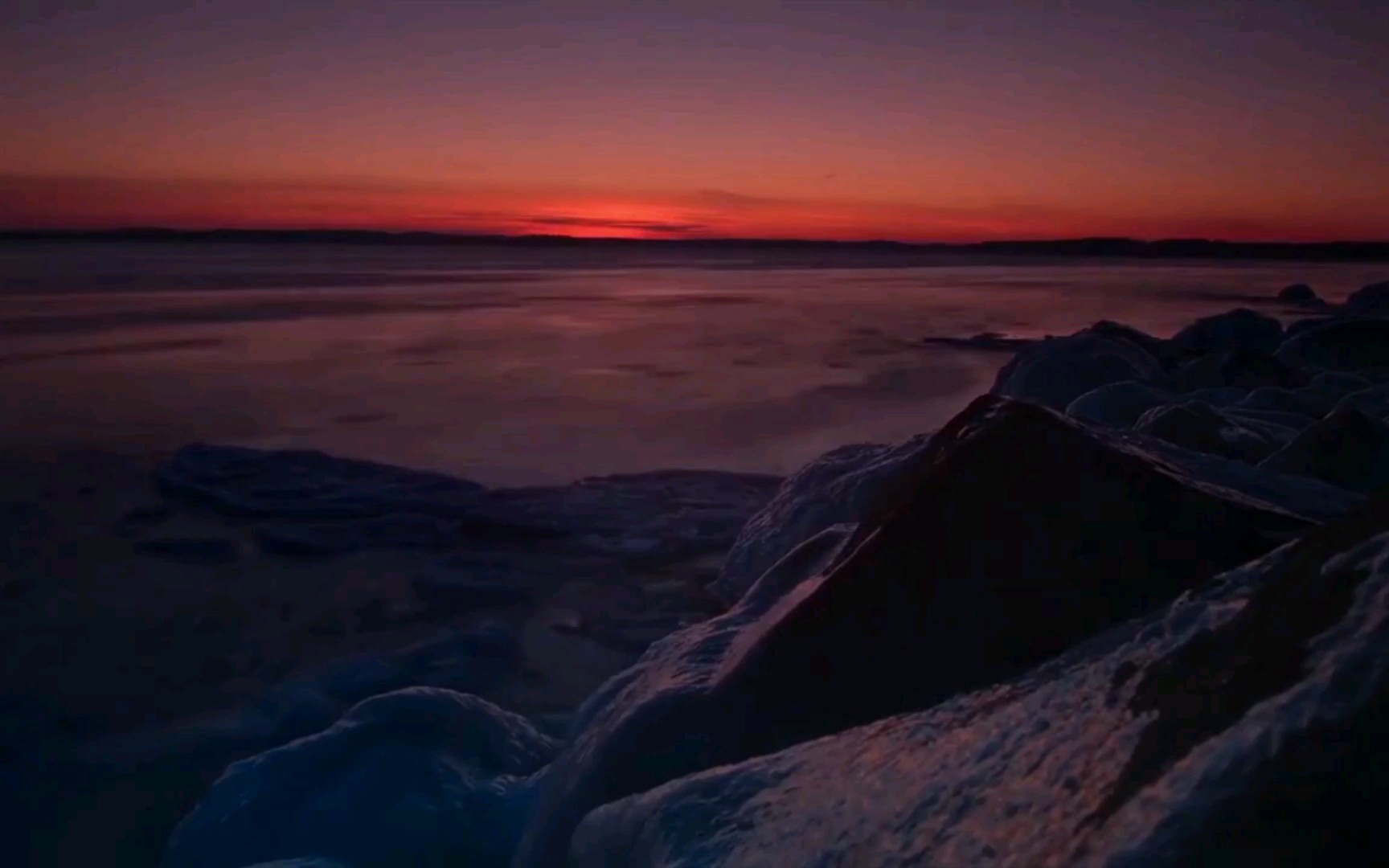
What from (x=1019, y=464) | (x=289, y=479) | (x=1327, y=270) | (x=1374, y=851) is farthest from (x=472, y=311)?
(x=1327, y=270)

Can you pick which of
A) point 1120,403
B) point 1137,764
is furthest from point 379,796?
Result: point 1120,403

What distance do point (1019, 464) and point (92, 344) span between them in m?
11.3

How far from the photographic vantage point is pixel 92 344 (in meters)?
11.4

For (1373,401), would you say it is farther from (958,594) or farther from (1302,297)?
(1302,297)

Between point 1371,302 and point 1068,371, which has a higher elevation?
point 1371,302

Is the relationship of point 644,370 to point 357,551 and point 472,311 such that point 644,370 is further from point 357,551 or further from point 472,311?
point 472,311

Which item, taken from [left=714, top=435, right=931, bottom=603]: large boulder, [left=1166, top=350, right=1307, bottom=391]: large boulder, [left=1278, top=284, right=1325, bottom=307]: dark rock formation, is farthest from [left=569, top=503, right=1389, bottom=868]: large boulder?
[left=1278, top=284, right=1325, bottom=307]: dark rock formation

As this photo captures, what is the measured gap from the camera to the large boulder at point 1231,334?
10445 mm

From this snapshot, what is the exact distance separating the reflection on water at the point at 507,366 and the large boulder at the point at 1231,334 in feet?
5.79

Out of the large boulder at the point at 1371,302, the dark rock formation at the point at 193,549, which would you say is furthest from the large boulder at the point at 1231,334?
the dark rock formation at the point at 193,549

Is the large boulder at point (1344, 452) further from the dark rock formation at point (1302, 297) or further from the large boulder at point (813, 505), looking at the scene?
the dark rock formation at point (1302, 297)

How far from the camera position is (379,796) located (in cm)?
263

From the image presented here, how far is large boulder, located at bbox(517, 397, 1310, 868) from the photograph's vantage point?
6.85 feet

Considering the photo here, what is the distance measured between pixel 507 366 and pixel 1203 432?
754 cm
